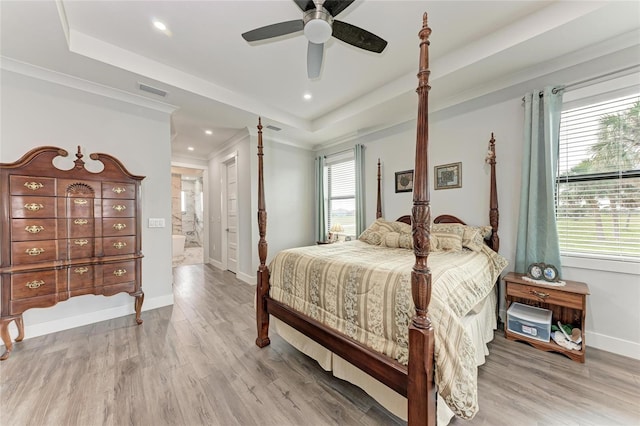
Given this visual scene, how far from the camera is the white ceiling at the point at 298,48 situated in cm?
195

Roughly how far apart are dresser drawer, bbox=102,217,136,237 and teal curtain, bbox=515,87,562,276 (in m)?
4.38

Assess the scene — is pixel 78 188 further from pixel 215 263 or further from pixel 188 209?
pixel 188 209

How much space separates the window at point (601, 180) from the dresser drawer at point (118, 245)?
4.72 meters

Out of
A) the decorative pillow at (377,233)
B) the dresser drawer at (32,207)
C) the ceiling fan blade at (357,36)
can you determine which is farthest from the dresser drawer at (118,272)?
the ceiling fan blade at (357,36)

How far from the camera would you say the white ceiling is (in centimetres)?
195

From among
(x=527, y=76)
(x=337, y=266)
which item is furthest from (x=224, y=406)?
(x=527, y=76)

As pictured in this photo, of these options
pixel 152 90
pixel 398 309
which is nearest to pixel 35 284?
pixel 152 90

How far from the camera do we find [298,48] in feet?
8.06

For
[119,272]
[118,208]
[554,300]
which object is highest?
[118,208]

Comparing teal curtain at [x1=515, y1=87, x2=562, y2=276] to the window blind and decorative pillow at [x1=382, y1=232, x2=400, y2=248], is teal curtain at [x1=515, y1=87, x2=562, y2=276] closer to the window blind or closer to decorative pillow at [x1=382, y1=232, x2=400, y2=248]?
decorative pillow at [x1=382, y1=232, x2=400, y2=248]

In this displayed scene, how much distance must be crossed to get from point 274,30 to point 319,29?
39 centimetres

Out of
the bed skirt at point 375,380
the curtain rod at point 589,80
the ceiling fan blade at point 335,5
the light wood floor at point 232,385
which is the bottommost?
the light wood floor at point 232,385

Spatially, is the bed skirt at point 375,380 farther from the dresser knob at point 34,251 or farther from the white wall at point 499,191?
the dresser knob at point 34,251

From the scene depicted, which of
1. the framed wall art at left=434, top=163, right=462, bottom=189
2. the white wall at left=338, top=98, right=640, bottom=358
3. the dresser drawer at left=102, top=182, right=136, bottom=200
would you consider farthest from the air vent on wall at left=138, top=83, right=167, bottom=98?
the framed wall art at left=434, top=163, right=462, bottom=189
